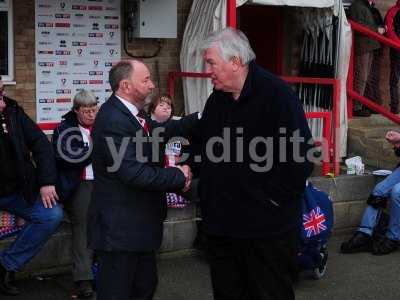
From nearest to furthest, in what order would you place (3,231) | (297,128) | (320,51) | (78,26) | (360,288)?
1. (297,128)
2. (3,231)
3. (360,288)
4. (78,26)
5. (320,51)

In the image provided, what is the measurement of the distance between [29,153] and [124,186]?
1674 millimetres

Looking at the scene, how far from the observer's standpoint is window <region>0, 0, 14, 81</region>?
716 cm

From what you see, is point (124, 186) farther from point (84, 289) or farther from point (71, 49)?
point (71, 49)

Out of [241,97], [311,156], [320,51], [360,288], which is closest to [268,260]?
[311,156]

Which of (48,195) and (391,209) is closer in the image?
(48,195)

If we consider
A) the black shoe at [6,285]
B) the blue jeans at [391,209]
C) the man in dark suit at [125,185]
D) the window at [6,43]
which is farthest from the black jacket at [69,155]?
the blue jeans at [391,209]

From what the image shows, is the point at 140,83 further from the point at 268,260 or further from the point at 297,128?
the point at 268,260

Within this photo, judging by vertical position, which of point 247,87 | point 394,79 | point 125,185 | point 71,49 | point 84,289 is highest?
point 71,49

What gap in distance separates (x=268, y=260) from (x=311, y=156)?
579mm

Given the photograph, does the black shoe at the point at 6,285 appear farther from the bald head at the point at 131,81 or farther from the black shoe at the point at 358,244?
the black shoe at the point at 358,244

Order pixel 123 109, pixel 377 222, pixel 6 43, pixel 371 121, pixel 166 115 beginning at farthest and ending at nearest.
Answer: pixel 371 121 < pixel 6 43 < pixel 377 222 < pixel 166 115 < pixel 123 109

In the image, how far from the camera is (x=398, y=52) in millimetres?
8742

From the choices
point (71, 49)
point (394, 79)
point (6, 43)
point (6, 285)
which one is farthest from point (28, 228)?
point (394, 79)

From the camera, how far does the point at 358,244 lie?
6.61m
